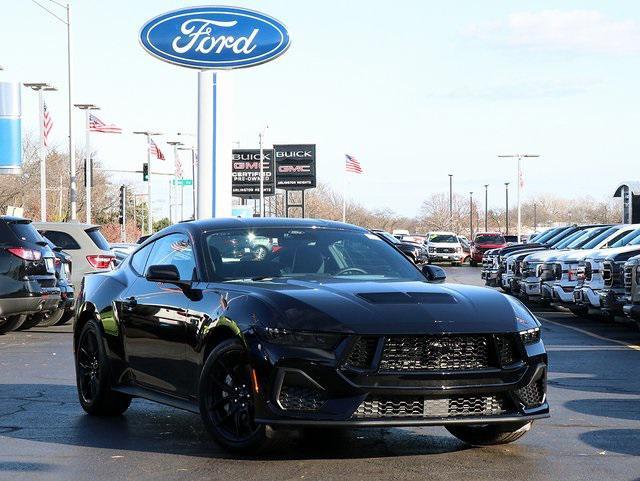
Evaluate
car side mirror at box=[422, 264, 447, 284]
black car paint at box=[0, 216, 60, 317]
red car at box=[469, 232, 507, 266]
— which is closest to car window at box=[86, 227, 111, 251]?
black car paint at box=[0, 216, 60, 317]

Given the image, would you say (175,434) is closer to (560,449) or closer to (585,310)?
(560,449)

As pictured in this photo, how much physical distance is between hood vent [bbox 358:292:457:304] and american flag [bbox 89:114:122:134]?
4397 cm

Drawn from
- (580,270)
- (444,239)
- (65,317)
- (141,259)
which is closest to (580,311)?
(580,270)

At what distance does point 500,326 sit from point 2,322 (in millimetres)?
12397

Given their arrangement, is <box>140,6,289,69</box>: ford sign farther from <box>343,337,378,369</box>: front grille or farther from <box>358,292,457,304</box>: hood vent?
<box>343,337,378,369</box>: front grille

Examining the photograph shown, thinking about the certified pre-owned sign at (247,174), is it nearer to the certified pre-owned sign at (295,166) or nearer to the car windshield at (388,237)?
the certified pre-owned sign at (295,166)

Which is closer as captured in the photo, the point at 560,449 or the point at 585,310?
the point at 560,449

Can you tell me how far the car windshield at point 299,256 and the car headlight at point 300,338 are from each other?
1080 mm

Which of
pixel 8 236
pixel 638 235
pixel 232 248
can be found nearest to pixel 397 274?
pixel 232 248

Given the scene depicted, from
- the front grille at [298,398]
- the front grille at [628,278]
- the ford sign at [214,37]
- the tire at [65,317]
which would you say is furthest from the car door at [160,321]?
the ford sign at [214,37]

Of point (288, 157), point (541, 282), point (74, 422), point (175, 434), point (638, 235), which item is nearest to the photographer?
point (175, 434)

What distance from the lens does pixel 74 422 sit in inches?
363

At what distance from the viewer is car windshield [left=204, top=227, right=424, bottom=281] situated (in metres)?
8.38

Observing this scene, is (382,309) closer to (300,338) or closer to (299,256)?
(300,338)
